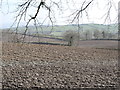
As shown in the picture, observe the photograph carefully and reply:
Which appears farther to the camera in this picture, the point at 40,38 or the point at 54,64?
the point at 54,64

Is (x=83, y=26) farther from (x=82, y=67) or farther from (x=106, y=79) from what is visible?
(x=82, y=67)

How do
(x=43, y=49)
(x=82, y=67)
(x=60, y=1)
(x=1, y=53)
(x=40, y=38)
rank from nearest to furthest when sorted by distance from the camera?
(x=60, y=1) → (x=40, y=38) → (x=82, y=67) → (x=1, y=53) → (x=43, y=49)

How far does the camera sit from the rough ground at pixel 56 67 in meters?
5.63

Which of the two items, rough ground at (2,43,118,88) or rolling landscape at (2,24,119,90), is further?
rough ground at (2,43,118,88)

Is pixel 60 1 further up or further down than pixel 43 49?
further up

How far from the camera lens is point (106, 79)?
5.98 m

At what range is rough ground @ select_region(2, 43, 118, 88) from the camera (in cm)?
563

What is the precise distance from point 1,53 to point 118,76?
186 inches

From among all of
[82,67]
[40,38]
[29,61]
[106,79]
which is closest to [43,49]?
[29,61]

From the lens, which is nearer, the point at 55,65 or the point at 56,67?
the point at 56,67

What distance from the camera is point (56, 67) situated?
6.82 metres

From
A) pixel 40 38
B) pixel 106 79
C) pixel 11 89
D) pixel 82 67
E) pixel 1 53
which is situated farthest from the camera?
pixel 1 53

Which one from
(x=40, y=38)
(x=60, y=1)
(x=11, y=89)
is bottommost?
(x=11, y=89)

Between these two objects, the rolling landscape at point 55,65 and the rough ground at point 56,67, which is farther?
the rough ground at point 56,67
